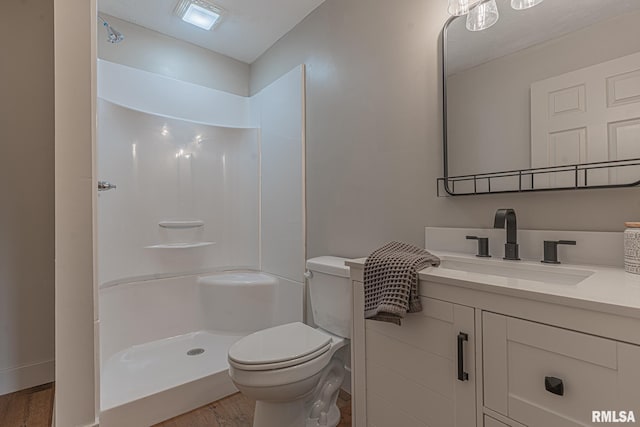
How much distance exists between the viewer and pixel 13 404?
52.5 inches

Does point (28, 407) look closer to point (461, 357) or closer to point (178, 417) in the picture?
point (178, 417)

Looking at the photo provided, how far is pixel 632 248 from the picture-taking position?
811 mm

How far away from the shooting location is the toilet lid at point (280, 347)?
1183 millimetres

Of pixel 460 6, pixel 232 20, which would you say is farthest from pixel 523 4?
pixel 232 20

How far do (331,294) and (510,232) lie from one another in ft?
2.81

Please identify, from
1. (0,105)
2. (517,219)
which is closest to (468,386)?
(517,219)

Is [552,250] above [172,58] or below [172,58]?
below

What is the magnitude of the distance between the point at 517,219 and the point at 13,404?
228 centimetres

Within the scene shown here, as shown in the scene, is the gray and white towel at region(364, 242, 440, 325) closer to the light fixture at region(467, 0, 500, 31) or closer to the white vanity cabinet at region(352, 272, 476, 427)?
the white vanity cabinet at region(352, 272, 476, 427)

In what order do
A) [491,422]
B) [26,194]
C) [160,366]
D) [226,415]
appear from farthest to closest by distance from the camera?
[160,366], [226,415], [26,194], [491,422]

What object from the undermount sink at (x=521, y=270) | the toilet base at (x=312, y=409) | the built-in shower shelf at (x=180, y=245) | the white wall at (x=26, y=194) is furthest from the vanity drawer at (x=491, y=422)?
the built-in shower shelf at (x=180, y=245)

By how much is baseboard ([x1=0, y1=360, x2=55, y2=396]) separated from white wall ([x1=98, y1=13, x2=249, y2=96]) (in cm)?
193

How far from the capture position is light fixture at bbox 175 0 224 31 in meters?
1.96

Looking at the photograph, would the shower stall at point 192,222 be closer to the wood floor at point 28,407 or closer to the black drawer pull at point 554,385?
the wood floor at point 28,407
